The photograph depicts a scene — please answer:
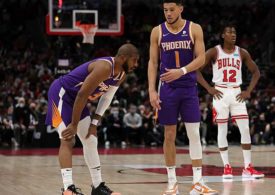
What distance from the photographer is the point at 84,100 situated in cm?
654

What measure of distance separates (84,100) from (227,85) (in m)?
3.55

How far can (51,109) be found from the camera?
23.1 ft

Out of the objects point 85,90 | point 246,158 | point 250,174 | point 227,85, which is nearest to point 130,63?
point 85,90

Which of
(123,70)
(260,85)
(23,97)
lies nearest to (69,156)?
(123,70)

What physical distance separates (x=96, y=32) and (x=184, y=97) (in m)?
10.4

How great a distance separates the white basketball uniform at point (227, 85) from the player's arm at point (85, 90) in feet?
10.7

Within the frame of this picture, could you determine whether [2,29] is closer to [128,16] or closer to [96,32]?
[128,16]

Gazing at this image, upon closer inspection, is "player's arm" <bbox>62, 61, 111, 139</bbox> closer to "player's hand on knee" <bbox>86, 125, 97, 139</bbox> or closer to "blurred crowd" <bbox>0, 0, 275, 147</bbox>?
"player's hand on knee" <bbox>86, 125, 97, 139</bbox>

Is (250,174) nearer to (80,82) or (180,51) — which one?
(180,51)

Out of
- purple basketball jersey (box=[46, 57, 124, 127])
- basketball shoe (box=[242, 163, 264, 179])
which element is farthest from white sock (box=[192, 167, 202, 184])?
basketball shoe (box=[242, 163, 264, 179])

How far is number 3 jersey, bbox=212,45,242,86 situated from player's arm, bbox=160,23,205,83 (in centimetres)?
225

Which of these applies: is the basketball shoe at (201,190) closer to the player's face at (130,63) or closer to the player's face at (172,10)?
the player's face at (130,63)

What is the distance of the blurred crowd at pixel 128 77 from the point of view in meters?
18.4

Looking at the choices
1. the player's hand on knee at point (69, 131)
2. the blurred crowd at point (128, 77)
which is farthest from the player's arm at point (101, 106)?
the blurred crowd at point (128, 77)
